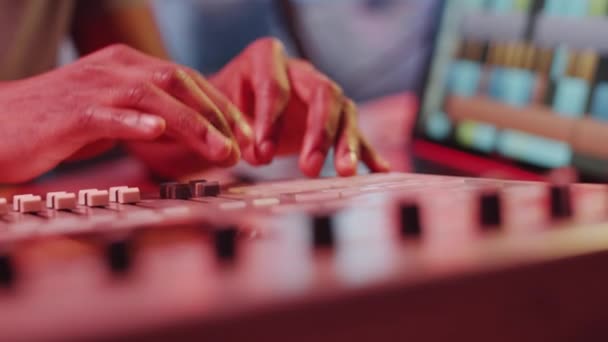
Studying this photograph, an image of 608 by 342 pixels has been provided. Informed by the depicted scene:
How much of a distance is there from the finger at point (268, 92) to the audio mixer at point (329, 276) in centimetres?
48

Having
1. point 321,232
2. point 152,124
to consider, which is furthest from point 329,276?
point 152,124

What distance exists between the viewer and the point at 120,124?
773mm

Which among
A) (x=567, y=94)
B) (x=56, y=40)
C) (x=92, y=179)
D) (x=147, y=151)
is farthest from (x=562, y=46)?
(x=92, y=179)

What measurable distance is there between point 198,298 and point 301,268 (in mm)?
60

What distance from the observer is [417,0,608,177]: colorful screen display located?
121 centimetres

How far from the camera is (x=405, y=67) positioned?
203 centimetres

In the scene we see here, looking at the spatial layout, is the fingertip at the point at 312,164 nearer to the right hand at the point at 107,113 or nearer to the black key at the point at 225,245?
the right hand at the point at 107,113

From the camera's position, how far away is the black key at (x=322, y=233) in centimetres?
36

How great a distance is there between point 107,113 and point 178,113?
0.07 meters

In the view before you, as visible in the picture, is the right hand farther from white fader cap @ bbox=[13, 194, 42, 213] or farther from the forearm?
the forearm

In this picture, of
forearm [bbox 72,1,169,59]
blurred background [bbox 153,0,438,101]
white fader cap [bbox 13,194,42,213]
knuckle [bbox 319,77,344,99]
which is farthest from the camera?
blurred background [bbox 153,0,438,101]

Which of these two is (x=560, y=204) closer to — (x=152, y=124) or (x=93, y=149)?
(x=152, y=124)

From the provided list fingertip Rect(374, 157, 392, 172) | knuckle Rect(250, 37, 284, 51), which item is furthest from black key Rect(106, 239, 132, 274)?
knuckle Rect(250, 37, 284, 51)

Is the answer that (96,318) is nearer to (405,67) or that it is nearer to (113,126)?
(113,126)
